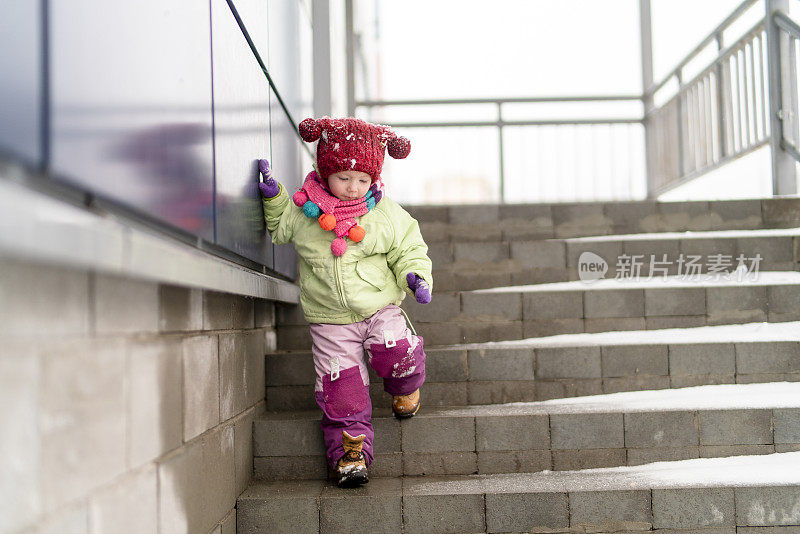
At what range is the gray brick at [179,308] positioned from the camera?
162cm

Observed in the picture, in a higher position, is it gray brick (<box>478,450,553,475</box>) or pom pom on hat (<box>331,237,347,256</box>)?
pom pom on hat (<box>331,237,347,256</box>)

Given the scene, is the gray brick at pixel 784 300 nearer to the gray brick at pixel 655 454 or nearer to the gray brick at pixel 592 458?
the gray brick at pixel 655 454

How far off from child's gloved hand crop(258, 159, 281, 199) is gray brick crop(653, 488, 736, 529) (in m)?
1.72

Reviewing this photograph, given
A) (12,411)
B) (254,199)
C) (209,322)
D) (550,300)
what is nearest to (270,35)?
(254,199)

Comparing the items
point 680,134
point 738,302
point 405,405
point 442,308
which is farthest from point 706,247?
point 680,134

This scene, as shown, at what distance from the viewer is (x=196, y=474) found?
1845mm

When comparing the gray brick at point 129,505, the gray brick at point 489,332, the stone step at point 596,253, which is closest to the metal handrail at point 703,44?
the stone step at point 596,253

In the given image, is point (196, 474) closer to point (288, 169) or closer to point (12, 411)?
point (12, 411)

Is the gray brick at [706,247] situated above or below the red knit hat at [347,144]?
below

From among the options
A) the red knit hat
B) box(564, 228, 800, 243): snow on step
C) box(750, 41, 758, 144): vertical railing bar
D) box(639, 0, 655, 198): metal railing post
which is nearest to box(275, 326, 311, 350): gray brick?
the red knit hat

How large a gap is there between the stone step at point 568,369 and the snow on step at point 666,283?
1.61ft

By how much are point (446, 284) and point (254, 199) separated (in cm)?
157

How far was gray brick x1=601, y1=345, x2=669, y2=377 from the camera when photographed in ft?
9.73

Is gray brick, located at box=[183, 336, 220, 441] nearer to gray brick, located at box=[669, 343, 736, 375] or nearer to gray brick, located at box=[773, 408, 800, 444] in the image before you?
gray brick, located at box=[669, 343, 736, 375]
